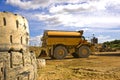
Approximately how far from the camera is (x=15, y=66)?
5176 millimetres

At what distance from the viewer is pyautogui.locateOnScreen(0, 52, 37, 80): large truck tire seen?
506cm

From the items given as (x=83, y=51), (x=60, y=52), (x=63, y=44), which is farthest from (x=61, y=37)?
(x=83, y=51)

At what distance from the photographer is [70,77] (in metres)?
10.7

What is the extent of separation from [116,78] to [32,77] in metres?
5.63

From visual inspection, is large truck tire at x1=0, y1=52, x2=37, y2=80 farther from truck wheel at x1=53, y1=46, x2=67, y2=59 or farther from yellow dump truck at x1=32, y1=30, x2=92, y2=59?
truck wheel at x1=53, y1=46, x2=67, y2=59

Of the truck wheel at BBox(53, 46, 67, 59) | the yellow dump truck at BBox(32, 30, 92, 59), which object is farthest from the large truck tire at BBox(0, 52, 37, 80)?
the truck wheel at BBox(53, 46, 67, 59)

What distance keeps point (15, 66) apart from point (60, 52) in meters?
15.9

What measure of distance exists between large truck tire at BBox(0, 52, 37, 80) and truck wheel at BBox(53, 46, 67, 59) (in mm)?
15138

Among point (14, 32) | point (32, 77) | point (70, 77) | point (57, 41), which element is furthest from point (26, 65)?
point (57, 41)

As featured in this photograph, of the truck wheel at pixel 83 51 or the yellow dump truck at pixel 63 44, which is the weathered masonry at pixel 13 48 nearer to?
the yellow dump truck at pixel 63 44

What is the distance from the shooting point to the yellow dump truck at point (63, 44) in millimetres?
20797

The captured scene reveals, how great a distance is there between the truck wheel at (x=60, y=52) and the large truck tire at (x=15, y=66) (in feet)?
49.7

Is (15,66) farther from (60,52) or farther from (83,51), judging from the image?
(83,51)

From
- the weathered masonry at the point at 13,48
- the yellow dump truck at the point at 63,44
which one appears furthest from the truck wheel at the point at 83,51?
the weathered masonry at the point at 13,48
